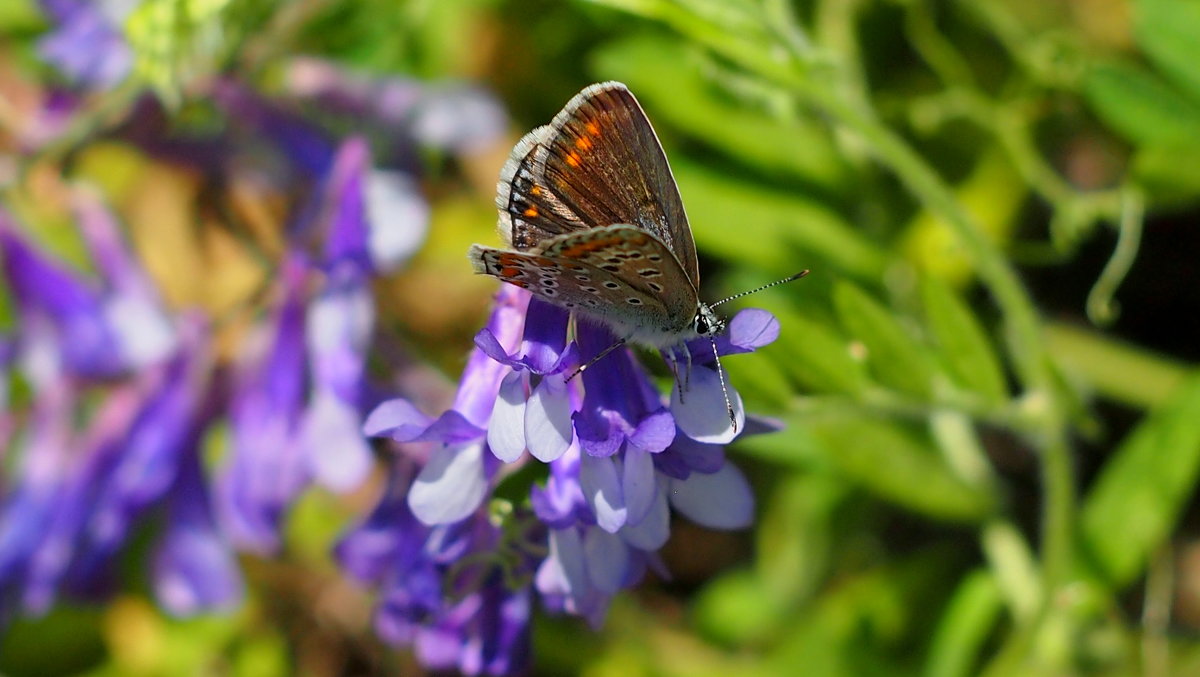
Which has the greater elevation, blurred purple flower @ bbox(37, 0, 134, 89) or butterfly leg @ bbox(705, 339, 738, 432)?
blurred purple flower @ bbox(37, 0, 134, 89)

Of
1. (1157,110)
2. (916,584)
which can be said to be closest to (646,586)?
(916,584)

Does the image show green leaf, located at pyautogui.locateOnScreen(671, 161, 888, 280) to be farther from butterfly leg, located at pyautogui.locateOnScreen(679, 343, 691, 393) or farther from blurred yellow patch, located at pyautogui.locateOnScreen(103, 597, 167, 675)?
blurred yellow patch, located at pyautogui.locateOnScreen(103, 597, 167, 675)

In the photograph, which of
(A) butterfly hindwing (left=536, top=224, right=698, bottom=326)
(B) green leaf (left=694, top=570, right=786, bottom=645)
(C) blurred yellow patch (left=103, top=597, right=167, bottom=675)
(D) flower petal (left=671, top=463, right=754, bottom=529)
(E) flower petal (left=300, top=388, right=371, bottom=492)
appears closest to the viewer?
(A) butterfly hindwing (left=536, top=224, right=698, bottom=326)

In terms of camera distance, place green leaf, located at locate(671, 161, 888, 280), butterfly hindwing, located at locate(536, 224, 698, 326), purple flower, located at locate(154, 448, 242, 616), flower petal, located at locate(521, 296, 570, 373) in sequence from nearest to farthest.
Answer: butterfly hindwing, located at locate(536, 224, 698, 326)
flower petal, located at locate(521, 296, 570, 373)
green leaf, located at locate(671, 161, 888, 280)
purple flower, located at locate(154, 448, 242, 616)

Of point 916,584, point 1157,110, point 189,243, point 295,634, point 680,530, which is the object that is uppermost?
point 1157,110

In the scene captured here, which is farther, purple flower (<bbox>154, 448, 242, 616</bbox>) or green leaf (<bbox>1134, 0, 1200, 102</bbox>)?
purple flower (<bbox>154, 448, 242, 616</bbox>)

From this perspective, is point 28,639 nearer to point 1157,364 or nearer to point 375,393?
point 375,393

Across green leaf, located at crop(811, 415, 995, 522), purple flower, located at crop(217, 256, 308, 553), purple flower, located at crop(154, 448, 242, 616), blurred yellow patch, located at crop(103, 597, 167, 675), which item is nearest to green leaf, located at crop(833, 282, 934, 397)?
green leaf, located at crop(811, 415, 995, 522)
